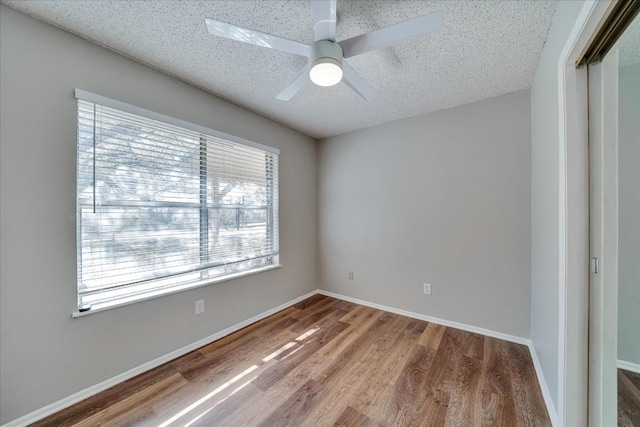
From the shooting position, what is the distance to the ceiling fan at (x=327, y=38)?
113cm

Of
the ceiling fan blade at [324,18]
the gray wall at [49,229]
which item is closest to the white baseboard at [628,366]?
the ceiling fan blade at [324,18]

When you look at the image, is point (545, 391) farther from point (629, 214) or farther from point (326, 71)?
point (326, 71)

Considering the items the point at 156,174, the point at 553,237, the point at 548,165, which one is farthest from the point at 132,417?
the point at 548,165

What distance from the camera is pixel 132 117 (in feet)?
5.84

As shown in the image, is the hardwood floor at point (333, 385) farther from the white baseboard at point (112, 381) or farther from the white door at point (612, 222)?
the white door at point (612, 222)

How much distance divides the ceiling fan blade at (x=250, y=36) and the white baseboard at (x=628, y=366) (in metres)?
2.20

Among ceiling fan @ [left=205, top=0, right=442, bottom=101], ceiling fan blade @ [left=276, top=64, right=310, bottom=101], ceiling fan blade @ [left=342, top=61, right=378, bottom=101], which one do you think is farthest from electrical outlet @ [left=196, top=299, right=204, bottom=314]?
ceiling fan blade @ [left=342, top=61, right=378, bottom=101]

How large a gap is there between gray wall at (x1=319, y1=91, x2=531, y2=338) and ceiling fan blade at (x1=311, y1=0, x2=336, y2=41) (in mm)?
1832

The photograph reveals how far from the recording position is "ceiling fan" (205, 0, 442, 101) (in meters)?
1.13

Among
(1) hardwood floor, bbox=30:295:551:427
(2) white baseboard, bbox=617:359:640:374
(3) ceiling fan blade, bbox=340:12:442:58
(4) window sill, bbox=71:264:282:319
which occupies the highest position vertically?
(3) ceiling fan blade, bbox=340:12:442:58

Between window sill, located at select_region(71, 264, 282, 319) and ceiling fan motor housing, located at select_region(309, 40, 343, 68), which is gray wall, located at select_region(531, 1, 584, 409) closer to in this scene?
Answer: ceiling fan motor housing, located at select_region(309, 40, 343, 68)

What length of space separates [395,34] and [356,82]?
1.38 ft

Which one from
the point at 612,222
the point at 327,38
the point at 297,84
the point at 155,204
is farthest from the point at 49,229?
the point at 612,222

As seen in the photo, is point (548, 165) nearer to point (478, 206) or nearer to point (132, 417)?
point (478, 206)
